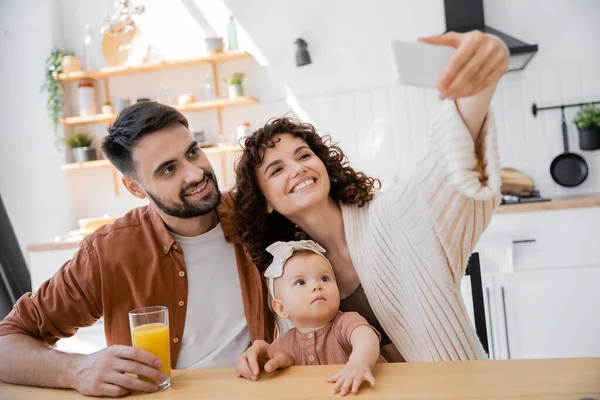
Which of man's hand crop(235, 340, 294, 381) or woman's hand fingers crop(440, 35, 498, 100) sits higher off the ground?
woman's hand fingers crop(440, 35, 498, 100)

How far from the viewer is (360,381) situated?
95 cm

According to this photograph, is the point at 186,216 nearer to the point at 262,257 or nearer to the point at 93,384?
the point at 262,257

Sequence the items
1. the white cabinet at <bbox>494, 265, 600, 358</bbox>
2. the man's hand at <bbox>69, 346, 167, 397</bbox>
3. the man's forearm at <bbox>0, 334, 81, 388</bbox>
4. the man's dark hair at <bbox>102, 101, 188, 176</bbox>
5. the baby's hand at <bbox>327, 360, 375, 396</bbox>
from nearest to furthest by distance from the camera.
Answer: the baby's hand at <bbox>327, 360, 375, 396</bbox> → the man's hand at <bbox>69, 346, 167, 397</bbox> → the man's forearm at <bbox>0, 334, 81, 388</bbox> → the man's dark hair at <bbox>102, 101, 188, 176</bbox> → the white cabinet at <bbox>494, 265, 600, 358</bbox>

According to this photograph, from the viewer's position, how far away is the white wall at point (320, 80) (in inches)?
135

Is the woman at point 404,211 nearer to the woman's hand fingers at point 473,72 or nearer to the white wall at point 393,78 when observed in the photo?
the woman's hand fingers at point 473,72

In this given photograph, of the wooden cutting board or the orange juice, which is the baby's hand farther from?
the wooden cutting board

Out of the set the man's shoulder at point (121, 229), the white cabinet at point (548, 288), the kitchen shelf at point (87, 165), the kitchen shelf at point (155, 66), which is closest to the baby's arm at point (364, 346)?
the man's shoulder at point (121, 229)

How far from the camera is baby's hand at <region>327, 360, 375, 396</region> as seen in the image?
0.94m

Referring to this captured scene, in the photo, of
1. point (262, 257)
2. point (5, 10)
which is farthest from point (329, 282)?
point (5, 10)

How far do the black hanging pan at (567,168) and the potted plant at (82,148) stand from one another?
2888mm

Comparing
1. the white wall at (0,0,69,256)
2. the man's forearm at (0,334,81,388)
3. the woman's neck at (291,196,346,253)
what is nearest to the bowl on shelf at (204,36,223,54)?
the white wall at (0,0,69,256)

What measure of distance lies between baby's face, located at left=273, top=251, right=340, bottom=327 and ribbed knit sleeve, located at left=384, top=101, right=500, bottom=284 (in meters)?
0.23

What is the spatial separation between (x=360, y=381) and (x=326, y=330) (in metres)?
0.46

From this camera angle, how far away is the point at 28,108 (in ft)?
12.7
